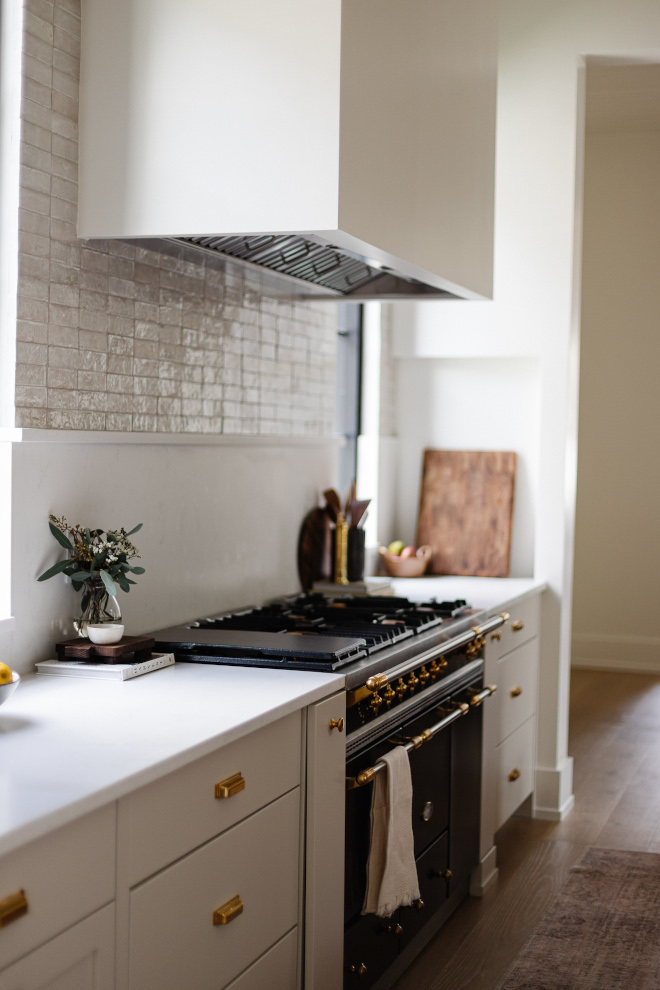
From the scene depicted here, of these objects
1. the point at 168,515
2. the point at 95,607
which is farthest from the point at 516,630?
the point at 95,607

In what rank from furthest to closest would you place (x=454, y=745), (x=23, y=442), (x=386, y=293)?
1. (x=386, y=293)
2. (x=454, y=745)
3. (x=23, y=442)

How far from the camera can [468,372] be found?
4633mm

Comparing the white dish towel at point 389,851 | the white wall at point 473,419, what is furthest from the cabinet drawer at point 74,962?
the white wall at point 473,419

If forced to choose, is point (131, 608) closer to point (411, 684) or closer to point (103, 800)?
point (411, 684)

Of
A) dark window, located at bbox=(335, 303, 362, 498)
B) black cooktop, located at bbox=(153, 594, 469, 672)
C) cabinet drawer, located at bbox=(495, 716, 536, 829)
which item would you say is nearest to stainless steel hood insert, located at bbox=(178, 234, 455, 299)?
dark window, located at bbox=(335, 303, 362, 498)

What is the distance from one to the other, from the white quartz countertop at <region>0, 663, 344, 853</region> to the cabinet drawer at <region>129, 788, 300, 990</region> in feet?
0.63

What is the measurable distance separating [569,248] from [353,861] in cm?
265

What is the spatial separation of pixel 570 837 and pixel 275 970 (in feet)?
7.22

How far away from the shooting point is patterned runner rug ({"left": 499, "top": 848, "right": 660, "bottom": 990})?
287 centimetres

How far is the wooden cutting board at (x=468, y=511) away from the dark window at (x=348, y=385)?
40 centimetres

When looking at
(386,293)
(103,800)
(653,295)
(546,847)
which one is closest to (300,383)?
(386,293)

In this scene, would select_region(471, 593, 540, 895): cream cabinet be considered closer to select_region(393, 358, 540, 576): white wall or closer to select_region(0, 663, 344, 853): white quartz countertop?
select_region(393, 358, 540, 576): white wall

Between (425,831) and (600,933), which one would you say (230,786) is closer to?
(425,831)

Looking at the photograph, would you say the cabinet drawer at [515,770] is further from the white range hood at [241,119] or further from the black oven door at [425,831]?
the white range hood at [241,119]
